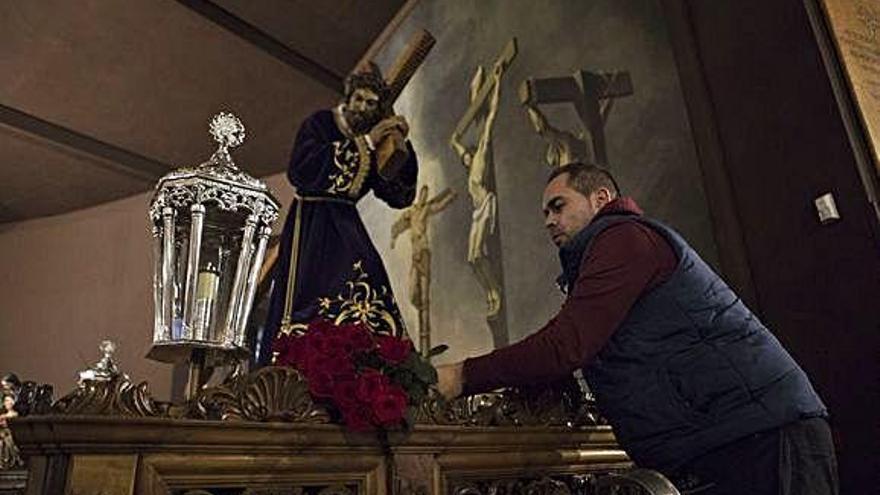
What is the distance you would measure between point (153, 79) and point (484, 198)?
3.09 metres

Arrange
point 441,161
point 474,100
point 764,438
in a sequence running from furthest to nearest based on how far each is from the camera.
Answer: point 441,161 → point 474,100 → point 764,438

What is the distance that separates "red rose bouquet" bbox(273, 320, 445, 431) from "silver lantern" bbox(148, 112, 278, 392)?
0.30 meters

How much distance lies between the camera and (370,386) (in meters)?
0.91

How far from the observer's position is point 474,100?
11.6 ft

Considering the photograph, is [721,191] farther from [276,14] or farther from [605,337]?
[276,14]

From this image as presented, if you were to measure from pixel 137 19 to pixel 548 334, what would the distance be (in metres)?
4.24

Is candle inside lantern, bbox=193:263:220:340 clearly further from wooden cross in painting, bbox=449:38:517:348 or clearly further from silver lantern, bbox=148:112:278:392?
wooden cross in painting, bbox=449:38:517:348

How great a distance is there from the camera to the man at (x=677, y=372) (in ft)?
3.73

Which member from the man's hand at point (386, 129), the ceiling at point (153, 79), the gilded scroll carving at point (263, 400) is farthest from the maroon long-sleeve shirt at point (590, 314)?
the ceiling at point (153, 79)

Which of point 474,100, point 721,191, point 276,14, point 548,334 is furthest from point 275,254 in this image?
point 276,14

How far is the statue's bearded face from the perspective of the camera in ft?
7.04

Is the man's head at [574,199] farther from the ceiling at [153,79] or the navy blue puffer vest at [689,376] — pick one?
the ceiling at [153,79]

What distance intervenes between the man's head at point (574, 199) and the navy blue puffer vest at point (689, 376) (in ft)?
0.95

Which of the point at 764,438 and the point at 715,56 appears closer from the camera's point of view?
the point at 764,438
